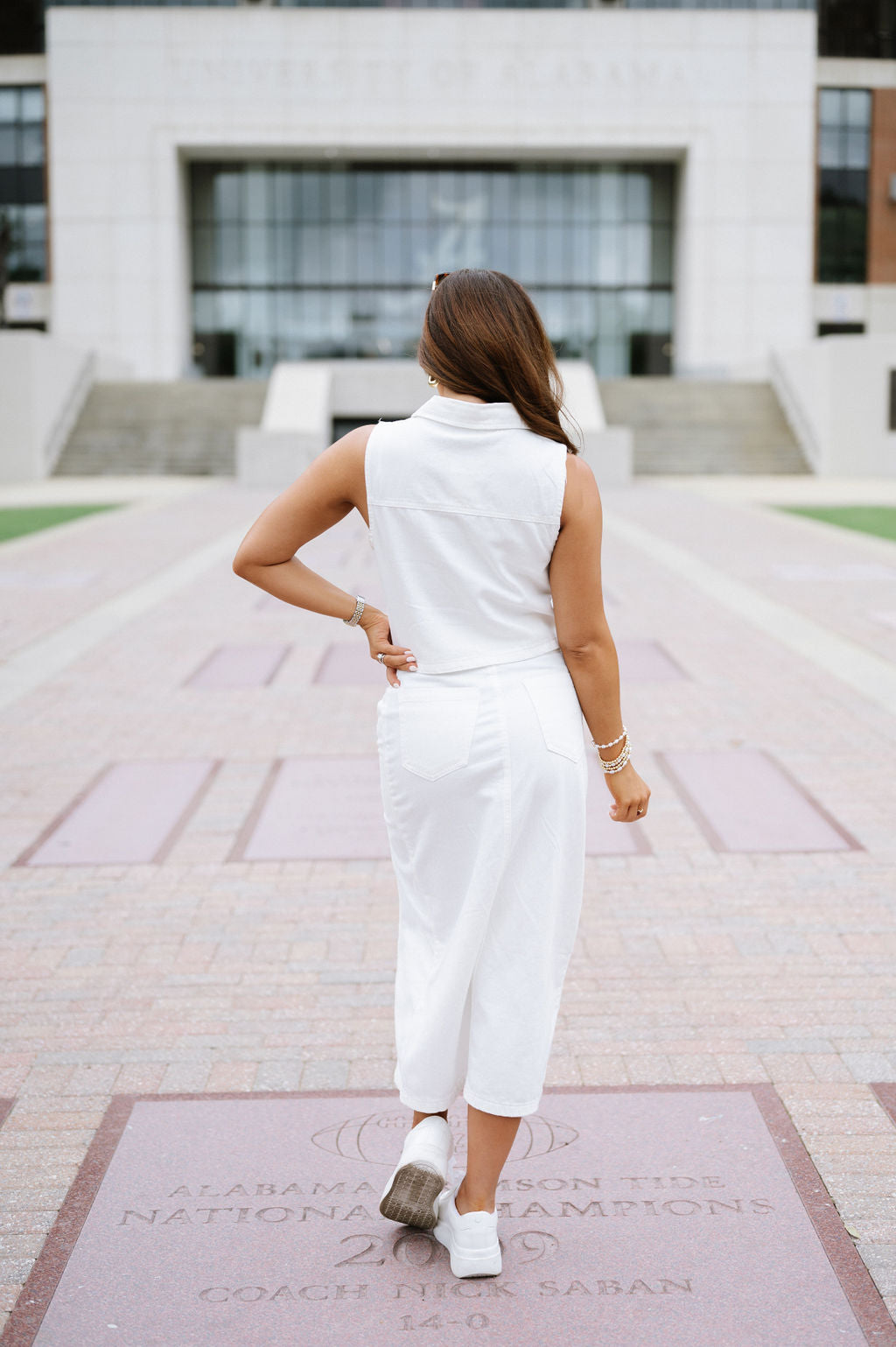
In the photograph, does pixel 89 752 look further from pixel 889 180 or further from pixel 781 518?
pixel 889 180

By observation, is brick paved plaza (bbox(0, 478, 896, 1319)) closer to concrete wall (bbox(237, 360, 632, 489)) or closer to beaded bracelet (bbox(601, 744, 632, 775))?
beaded bracelet (bbox(601, 744, 632, 775))

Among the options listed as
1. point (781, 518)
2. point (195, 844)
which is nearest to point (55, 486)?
point (781, 518)

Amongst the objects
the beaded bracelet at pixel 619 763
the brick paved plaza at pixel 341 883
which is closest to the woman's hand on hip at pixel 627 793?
the beaded bracelet at pixel 619 763

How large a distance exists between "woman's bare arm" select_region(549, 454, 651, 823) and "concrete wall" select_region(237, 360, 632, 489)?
2476 centimetres

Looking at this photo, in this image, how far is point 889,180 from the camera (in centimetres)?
4988

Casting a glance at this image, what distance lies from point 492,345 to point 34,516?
1951 cm

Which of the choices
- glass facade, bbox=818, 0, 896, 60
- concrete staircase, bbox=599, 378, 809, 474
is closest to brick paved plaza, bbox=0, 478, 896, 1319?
concrete staircase, bbox=599, 378, 809, 474

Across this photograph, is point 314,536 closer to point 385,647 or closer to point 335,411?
point 385,647

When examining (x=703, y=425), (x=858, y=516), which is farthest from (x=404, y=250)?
(x=858, y=516)

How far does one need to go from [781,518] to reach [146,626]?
11.5m

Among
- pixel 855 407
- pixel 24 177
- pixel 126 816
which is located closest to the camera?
pixel 126 816

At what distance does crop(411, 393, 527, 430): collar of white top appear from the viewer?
250 centimetres

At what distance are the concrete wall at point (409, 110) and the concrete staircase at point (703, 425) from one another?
10.6 meters

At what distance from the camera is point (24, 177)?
4941cm
